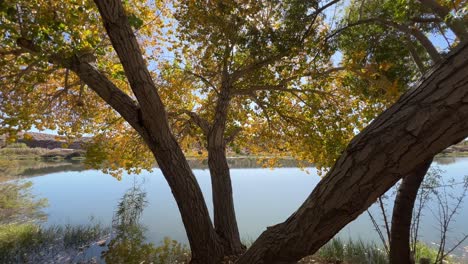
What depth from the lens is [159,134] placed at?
3012 millimetres

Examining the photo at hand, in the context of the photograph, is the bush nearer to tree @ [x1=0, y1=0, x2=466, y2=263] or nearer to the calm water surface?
the calm water surface

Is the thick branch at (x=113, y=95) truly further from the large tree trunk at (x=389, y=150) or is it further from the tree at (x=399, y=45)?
the tree at (x=399, y=45)

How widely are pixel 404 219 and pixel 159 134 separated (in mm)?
3034

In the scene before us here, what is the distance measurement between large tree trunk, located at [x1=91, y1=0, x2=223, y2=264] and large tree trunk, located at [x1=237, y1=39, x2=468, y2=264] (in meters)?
1.50

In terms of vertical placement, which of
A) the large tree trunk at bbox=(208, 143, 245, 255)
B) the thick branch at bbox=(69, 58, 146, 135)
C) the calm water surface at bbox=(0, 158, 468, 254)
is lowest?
the calm water surface at bbox=(0, 158, 468, 254)

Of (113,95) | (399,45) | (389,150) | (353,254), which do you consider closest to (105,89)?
(113,95)

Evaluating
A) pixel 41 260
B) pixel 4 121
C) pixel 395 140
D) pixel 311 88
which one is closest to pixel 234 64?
pixel 311 88

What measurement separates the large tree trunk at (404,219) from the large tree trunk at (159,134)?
2141 mm

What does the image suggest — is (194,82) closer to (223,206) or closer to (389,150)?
(223,206)

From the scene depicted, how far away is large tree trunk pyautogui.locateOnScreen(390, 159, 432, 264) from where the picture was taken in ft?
12.2

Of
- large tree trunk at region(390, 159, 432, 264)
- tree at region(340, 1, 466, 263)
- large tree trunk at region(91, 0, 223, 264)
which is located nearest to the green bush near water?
tree at region(340, 1, 466, 263)

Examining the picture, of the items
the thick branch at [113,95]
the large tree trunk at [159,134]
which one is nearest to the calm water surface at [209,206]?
the large tree trunk at [159,134]

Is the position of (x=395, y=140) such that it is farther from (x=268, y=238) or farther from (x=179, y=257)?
(x=179, y=257)

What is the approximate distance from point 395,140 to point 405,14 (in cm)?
343
